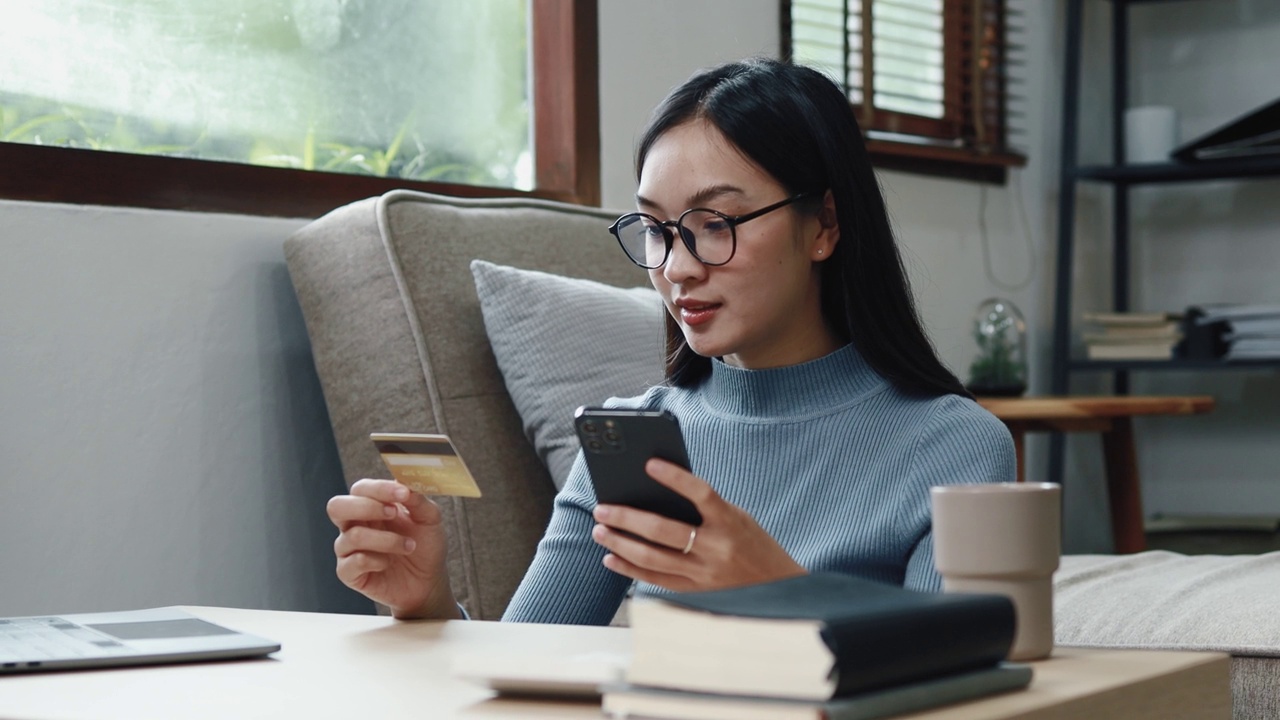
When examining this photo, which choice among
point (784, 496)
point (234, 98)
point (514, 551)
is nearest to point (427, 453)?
point (784, 496)

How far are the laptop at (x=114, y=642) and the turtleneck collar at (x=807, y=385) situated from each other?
52 centimetres

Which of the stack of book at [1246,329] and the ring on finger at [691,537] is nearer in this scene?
the ring on finger at [691,537]

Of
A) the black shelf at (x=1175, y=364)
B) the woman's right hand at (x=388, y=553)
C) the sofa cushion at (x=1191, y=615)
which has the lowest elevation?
the sofa cushion at (x=1191, y=615)

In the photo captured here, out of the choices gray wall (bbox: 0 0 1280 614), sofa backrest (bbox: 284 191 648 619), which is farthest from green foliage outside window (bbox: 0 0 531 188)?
sofa backrest (bbox: 284 191 648 619)

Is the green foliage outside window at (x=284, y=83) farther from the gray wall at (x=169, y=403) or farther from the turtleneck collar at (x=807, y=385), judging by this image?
the turtleneck collar at (x=807, y=385)

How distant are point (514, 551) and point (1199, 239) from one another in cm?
253

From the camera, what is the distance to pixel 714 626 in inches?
23.7

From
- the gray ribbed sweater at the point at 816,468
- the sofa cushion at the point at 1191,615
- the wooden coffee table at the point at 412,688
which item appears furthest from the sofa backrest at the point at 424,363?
the wooden coffee table at the point at 412,688

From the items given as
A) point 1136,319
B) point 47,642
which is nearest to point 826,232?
point 47,642

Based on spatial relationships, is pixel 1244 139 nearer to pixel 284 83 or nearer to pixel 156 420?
pixel 284 83

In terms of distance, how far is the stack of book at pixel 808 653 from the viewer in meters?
0.58

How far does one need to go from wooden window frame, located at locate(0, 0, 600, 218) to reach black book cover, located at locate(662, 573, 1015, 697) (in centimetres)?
131

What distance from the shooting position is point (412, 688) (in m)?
0.77

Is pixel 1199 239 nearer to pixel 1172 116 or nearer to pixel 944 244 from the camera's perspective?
pixel 1172 116
